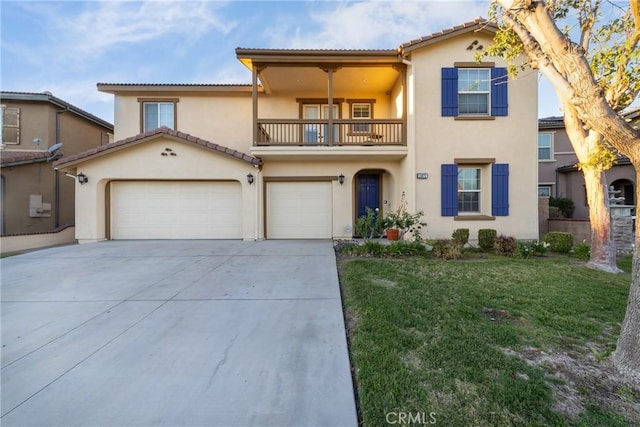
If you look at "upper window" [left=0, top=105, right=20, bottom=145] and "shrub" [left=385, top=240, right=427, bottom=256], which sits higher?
"upper window" [left=0, top=105, right=20, bottom=145]

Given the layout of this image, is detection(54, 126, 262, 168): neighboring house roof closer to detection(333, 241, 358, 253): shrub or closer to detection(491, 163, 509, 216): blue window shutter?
detection(333, 241, 358, 253): shrub

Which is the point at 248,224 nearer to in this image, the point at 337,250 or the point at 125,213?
the point at 337,250

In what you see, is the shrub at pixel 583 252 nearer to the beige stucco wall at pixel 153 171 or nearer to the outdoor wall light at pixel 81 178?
the beige stucco wall at pixel 153 171

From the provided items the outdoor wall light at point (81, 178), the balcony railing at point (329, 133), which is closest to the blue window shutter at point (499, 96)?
the balcony railing at point (329, 133)

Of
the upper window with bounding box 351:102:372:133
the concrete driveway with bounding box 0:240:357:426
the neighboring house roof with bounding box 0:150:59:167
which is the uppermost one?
the upper window with bounding box 351:102:372:133

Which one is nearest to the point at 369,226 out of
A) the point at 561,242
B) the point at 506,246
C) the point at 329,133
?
the point at 329,133

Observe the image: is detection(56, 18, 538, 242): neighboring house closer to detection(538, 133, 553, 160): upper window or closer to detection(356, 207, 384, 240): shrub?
detection(356, 207, 384, 240): shrub

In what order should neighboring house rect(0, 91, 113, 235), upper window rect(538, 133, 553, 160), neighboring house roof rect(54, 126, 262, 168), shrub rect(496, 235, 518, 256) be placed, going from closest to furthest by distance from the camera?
shrub rect(496, 235, 518, 256) < neighboring house roof rect(54, 126, 262, 168) < neighboring house rect(0, 91, 113, 235) < upper window rect(538, 133, 553, 160)

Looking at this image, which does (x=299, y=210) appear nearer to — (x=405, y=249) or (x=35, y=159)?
(x=405, y=249)

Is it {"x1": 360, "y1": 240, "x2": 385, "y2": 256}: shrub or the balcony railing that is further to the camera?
the balcony railing

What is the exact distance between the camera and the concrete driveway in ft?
7.45

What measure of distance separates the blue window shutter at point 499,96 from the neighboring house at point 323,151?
0.04 metres

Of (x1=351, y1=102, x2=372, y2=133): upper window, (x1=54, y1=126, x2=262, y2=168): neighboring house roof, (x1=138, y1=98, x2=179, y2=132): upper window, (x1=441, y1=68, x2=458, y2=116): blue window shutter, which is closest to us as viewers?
(x1=441, y1=68, x2=458, y2=116): blue window shutter

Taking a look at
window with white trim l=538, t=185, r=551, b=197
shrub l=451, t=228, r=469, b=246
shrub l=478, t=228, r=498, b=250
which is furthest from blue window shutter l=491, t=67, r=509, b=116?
window with white trim l=538, t=185, r=551, b=197
